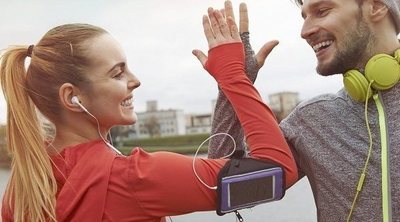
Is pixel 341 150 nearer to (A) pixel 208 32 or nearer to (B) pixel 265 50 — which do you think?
(B) pixel 265 50

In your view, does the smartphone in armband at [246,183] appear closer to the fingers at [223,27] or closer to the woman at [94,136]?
the woman at [94,136]

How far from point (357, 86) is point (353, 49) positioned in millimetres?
175

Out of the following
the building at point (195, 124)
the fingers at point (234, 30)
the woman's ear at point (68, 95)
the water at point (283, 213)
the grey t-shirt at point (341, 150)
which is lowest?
the building at point (195, 124)

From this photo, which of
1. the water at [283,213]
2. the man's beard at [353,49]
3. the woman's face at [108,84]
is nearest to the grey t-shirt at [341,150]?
the man's beard at [353,49]

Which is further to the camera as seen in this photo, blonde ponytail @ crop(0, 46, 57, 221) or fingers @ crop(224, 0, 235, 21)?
fingers @ crop(224, 0, 235, 21)

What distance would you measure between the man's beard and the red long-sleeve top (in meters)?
0.52

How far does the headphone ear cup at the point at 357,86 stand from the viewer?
6.16 feet

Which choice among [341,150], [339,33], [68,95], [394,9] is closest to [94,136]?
[68,95]

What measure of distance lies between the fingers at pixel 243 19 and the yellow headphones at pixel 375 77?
432mm

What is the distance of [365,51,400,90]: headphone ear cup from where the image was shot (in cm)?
186

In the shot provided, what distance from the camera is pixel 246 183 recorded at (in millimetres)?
1610

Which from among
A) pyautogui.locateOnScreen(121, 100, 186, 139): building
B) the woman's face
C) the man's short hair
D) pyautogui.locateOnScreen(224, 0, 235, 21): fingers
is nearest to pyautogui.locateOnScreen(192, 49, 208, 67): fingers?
pyautogui.locateOnScreen(224, 0, 235, 21): fingers

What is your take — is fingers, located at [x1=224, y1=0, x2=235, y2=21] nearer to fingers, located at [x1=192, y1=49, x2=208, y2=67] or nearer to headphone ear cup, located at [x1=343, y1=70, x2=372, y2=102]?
fingers, located at [x1=192, y1=49, x2=208, y2=67]

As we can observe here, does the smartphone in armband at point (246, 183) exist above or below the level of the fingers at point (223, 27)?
below
